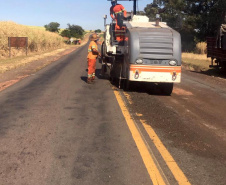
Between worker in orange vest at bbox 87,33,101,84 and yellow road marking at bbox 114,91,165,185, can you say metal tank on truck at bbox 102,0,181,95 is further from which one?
yellow road marking at bbox 114,91,165,185

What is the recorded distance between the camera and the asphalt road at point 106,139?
3807 millimetres

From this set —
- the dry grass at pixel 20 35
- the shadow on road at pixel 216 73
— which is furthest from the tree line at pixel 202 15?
the dry grass at pixel 20 35

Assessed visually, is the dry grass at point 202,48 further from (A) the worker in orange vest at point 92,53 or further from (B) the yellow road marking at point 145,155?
(B) the yellow road marking at point 145,155

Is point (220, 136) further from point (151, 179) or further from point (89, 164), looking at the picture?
point (89, 164)

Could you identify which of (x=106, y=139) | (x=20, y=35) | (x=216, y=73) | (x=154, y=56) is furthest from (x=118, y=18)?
(x=20, y=35)

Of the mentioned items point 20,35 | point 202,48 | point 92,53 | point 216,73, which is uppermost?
point 20,35

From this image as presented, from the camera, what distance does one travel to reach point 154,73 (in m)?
8.80

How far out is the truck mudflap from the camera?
345 inches

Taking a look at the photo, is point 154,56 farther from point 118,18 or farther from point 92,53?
point 92,53

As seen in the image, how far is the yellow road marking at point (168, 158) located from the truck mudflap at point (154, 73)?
10.4 feet

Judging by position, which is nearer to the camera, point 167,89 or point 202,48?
point 167,89

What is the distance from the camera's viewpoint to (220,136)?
5.46 m

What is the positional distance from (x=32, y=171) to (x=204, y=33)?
33.8m

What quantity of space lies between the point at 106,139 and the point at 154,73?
418cm
